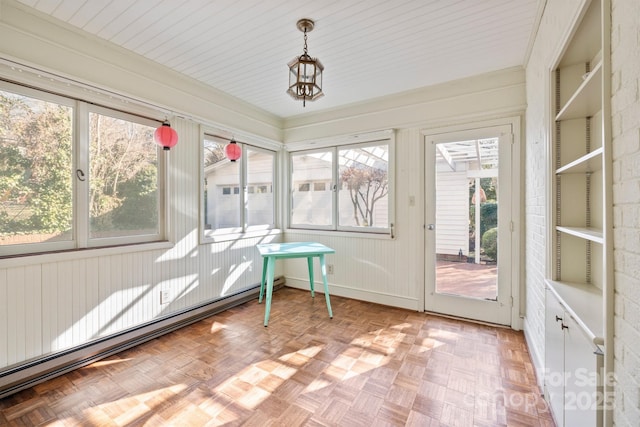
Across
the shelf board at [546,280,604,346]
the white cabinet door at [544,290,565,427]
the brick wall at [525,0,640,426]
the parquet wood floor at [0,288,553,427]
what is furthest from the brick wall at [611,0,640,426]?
the parquet wood floor at [0,288,553,427]

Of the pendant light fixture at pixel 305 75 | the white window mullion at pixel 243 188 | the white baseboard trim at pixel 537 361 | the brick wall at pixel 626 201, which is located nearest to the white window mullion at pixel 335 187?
the white window mullion at pixel 243 188

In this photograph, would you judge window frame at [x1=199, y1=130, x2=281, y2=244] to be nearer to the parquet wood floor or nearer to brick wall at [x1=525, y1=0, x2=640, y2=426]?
the parquet wood floor

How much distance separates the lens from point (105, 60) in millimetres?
2297

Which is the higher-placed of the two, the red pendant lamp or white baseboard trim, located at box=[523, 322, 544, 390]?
the red pendant lamp

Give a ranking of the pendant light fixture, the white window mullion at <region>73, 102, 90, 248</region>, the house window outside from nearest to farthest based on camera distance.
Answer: the pendant light fixture, the white window mullion at <region>73, 102, 90, 248</region>, the house window outside

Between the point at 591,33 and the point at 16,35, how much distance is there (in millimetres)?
3366

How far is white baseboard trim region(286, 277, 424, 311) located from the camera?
3354mm

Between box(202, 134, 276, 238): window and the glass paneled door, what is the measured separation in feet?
7.17

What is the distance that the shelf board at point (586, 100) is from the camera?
1.22 metres

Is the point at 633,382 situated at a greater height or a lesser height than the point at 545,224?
lesser

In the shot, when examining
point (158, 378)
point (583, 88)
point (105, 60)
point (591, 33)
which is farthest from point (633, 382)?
point (105, 60)

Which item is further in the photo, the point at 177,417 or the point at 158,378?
the point at 158,378

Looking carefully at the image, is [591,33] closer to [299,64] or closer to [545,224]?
[545,224]

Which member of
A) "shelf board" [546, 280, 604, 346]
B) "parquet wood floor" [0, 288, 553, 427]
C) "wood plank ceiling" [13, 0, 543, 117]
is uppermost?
"wood plank ceiling" [13, 0, 543, 117]
